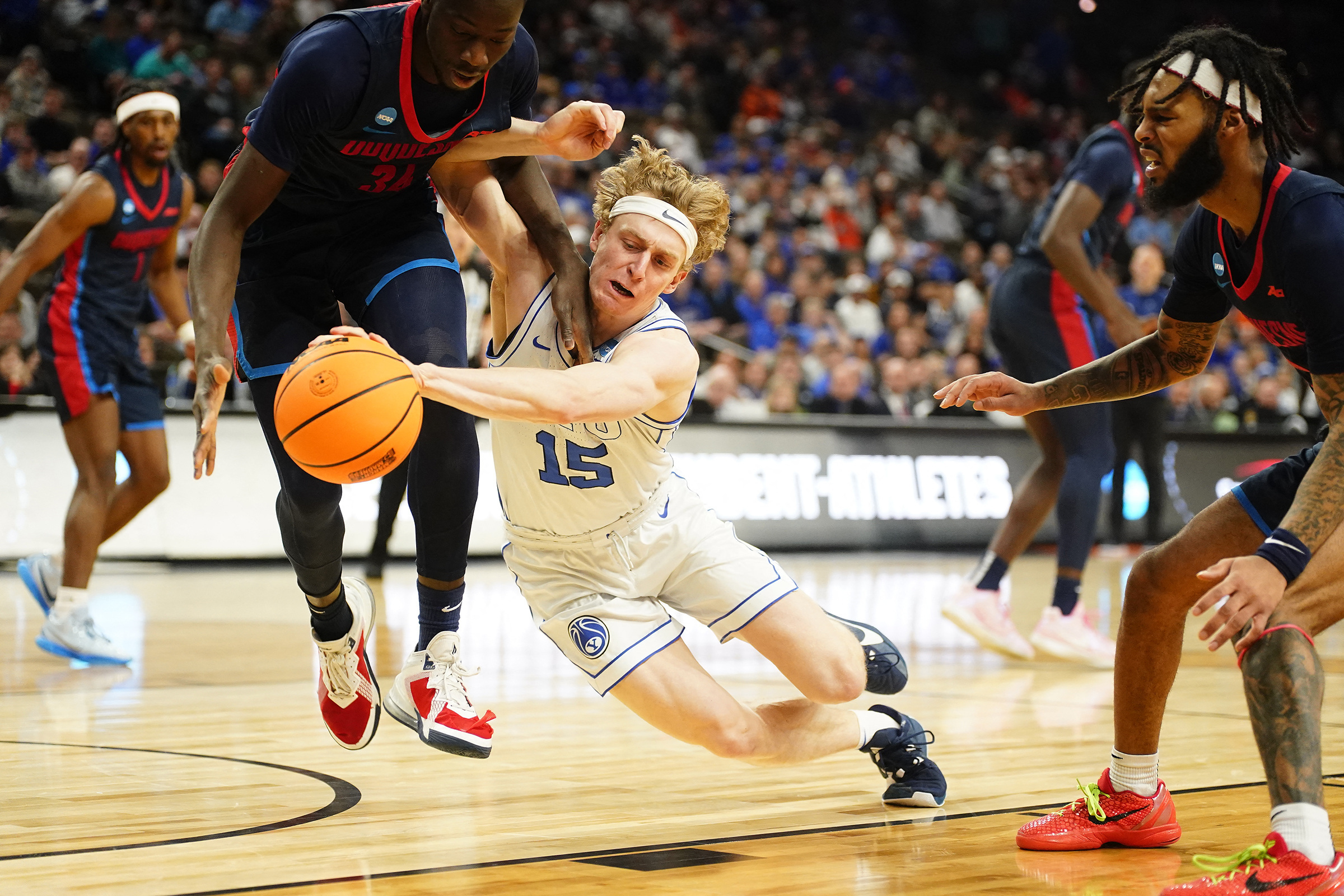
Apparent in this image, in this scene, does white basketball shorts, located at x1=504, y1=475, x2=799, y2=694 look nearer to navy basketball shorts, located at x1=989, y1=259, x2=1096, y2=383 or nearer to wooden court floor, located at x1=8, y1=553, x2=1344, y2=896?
wooden court floor, located at x1=8, y1=553, x2=1344, y2=896

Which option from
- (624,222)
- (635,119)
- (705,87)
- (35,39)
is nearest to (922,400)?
(635,119)

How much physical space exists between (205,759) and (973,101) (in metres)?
21.6

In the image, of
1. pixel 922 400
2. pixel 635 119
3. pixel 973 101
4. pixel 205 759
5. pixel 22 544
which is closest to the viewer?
pixel 205 759

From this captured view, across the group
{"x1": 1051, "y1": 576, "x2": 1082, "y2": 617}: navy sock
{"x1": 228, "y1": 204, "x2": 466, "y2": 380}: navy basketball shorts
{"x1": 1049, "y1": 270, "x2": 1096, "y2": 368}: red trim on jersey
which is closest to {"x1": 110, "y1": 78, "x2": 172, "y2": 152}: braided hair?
{"x1": 228, "y1": 204, "x2": 466, "y2": 380}: navy basketball shorts

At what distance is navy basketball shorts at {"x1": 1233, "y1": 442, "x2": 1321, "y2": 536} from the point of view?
10.8 ft

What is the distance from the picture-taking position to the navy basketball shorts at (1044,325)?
272 inches

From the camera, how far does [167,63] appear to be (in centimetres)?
1428

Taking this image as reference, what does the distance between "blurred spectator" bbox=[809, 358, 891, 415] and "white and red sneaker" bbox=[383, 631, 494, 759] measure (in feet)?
30.9

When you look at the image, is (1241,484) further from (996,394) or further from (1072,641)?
(1072,641)

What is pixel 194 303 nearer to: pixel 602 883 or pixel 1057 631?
pixel 602 883

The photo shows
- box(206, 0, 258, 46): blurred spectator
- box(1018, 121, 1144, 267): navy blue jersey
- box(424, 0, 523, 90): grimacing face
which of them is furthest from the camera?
box(206, 0, 258, 46): blurred spectator

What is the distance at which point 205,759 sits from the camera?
14.0 feet

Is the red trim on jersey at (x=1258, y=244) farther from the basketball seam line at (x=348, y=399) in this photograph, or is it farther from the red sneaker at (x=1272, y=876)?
the basketball seam line at (x=348, y=399)

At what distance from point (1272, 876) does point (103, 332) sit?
548 cm
